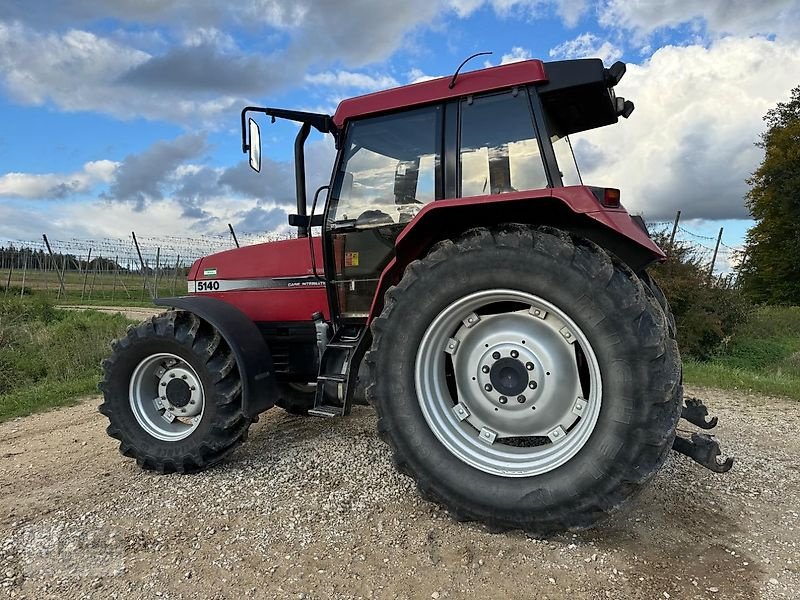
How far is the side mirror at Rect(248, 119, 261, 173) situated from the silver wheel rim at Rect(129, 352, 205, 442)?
4.60 feet

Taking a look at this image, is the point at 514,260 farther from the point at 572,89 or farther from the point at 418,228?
the point at 572,89

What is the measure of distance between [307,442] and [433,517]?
160 cm

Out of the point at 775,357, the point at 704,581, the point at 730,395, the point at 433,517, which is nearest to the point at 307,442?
the point at 433,517

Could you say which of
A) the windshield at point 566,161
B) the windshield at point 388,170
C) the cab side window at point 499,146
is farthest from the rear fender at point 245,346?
the windshield at point 566,161

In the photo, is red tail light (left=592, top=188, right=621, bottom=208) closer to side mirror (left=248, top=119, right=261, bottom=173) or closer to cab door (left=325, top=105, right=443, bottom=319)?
cab door (left=325, top=105, right=443, bottom=319)

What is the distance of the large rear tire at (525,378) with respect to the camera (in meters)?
2.60

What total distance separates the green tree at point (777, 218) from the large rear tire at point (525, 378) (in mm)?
21384

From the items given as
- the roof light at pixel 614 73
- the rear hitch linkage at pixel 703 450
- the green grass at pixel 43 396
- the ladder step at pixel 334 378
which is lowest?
the green grass at pixel 43 396

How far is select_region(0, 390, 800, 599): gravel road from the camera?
2.48 m

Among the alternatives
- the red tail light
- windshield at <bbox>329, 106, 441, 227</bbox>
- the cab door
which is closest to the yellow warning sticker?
the cab door

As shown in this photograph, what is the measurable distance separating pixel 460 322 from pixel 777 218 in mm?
24222

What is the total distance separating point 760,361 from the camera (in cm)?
1096

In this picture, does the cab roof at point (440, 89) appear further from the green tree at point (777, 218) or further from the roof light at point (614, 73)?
the green tree at point (777, 218)

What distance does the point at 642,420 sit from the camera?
255cm
